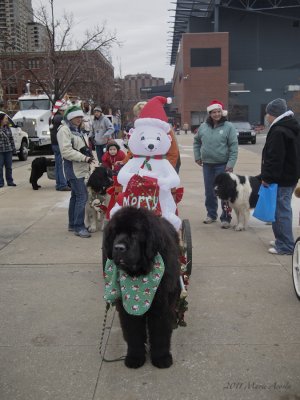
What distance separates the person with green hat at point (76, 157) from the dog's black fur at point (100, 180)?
152mm

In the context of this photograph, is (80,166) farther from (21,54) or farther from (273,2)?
(273,2)

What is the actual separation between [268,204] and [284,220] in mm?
328

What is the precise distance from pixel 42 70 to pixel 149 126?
1847 centimetres

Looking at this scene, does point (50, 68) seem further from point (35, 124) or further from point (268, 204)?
point (268, 204)

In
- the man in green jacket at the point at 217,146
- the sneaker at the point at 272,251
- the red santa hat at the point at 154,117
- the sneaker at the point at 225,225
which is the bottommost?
the sneaker at the point at 272,251

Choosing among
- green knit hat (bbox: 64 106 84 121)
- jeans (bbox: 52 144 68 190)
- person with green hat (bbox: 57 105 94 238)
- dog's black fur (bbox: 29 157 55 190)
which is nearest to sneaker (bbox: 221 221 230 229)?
person with green hat (bbox: 57 105 94 238)

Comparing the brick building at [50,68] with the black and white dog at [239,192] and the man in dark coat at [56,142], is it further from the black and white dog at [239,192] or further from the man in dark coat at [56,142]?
the black and white dog at [239,192]

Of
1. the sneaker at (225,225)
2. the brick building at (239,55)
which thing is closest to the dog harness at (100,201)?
the sneaker at (225,225)

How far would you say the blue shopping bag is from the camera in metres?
5.37

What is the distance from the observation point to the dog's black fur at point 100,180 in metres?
6.54

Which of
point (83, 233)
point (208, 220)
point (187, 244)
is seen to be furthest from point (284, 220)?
point (83, 233)

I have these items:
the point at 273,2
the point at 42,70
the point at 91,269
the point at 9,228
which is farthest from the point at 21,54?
the point at 273,2

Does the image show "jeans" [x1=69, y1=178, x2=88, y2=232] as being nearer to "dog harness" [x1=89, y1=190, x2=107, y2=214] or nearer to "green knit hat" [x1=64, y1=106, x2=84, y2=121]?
"dog harness" [x1=89, y1=190, x2=107, y2=214]

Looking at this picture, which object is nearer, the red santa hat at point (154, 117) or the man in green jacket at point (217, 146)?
the red santa hat at point (154, 117)
